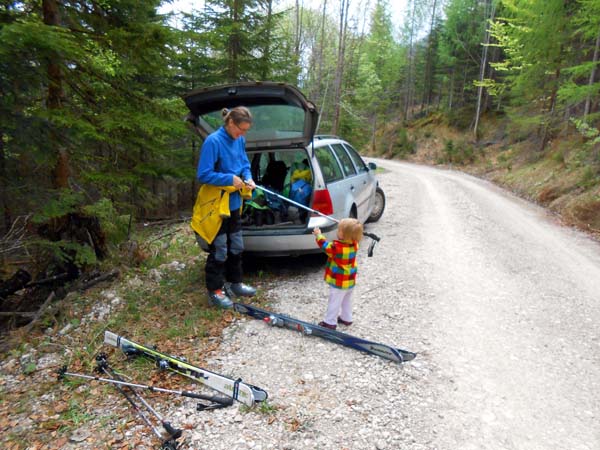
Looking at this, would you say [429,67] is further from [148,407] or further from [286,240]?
[148,407]

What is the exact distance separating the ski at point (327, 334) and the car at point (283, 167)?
103 centimetres

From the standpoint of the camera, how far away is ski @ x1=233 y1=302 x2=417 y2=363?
3504 millimetres

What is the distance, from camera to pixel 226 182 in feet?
13.2

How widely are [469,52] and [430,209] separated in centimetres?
2874

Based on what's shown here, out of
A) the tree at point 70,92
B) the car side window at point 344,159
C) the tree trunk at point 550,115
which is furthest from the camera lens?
the tree trunk at point 550,115

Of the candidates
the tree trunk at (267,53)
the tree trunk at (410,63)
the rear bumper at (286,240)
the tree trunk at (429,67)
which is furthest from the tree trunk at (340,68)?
the tree trunk at (410,63)

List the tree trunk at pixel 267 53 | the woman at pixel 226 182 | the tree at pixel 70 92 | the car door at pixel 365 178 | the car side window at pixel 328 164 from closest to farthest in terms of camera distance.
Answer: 1. the tree at pixel 70 92
2. the woman at pixel 226 182
3. the car side window at pixel 328 164
4. the car door at pixel 365 178
5. the tree trunk at pixel 267 53

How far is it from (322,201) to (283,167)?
1267mm

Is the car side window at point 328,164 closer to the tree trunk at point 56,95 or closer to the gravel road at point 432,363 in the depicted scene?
the gravel road at point 432,363

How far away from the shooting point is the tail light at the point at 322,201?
5086 mm

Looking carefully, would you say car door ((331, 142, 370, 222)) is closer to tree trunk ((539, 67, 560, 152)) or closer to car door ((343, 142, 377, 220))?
car door ((343, 142, 377, 220))

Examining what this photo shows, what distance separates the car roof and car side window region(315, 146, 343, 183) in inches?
23.0

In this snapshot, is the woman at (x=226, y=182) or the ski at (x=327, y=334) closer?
the ski at (x=327, y=334)

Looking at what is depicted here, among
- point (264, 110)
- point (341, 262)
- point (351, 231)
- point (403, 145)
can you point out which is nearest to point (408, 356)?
point (341, 262)
